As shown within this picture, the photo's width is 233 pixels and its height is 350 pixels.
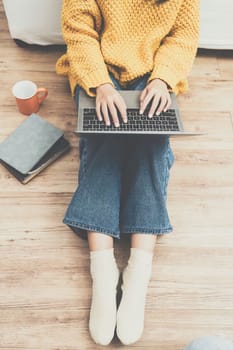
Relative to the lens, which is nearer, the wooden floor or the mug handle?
the wooden floor

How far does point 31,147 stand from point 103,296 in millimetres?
576

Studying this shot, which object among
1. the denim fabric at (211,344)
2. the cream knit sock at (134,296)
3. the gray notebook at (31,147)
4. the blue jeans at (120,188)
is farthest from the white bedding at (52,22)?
the denim fabric at (211,344)

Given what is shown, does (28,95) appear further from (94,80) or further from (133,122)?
(133,122)

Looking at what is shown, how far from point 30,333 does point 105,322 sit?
223 mm

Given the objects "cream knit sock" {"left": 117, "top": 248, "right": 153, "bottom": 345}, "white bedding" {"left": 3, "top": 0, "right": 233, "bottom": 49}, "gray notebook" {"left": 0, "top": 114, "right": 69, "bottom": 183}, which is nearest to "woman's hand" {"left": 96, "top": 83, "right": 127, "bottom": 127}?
"gray notebook" {"left": 0, "top": 114, "right": 69, "bottom": 183}

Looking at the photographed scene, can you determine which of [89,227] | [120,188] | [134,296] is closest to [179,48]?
[120,188]

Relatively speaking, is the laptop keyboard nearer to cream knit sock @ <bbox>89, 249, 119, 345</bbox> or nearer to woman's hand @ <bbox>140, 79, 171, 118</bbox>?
woman's hand @ <bbox>140, 79, 171, 118</bbox>

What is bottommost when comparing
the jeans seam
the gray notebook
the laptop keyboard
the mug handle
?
the jeans seam

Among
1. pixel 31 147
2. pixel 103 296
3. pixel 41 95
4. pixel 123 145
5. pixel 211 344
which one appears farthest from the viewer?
pixel 41 95

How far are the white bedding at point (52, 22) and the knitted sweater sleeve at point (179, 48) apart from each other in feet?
0.99

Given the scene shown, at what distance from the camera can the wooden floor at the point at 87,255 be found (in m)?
1.09

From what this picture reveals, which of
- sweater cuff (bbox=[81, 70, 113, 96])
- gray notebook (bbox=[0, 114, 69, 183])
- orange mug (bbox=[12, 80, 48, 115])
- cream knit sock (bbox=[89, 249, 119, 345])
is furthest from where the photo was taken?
orange mug (bbox=[12, 80, 48, 115])

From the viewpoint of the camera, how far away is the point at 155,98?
1.12 meters

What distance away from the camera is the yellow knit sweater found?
117 centimetres
